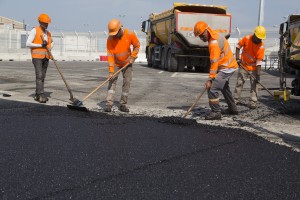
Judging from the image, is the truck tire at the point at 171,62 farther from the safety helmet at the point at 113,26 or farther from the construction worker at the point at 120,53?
the safety helmet at the point at 113,26

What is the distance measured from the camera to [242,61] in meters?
8.23

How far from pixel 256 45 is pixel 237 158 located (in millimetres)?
4263

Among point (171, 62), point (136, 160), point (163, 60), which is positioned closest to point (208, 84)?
point (136, 160)

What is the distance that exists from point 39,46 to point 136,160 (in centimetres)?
458

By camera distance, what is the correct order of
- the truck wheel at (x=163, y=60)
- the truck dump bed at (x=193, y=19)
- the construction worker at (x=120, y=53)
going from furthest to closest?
1. the truck wheel at (x=163, y=60)
2. the truck dump bed at (x=193, y=19)
3. the construction worker at (x=120, y=53)

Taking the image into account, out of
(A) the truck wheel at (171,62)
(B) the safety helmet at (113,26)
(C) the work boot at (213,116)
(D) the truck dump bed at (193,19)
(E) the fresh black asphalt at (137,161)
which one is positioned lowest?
(E) the fresh black asphalt at (137,161)

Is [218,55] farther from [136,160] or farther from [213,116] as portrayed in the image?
[136,160]

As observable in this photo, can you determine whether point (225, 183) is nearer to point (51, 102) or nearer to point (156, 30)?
point (51, 102)

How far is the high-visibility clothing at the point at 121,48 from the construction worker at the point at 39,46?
1.52 metres

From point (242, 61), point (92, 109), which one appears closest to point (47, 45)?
point (92, 109)

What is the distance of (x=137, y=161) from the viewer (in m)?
3.98

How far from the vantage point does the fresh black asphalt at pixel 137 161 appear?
316 cm

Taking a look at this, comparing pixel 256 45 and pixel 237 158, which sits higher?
pixel 256 45

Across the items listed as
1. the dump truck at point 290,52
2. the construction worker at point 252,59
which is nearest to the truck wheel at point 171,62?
the dump truck at point 290,52
